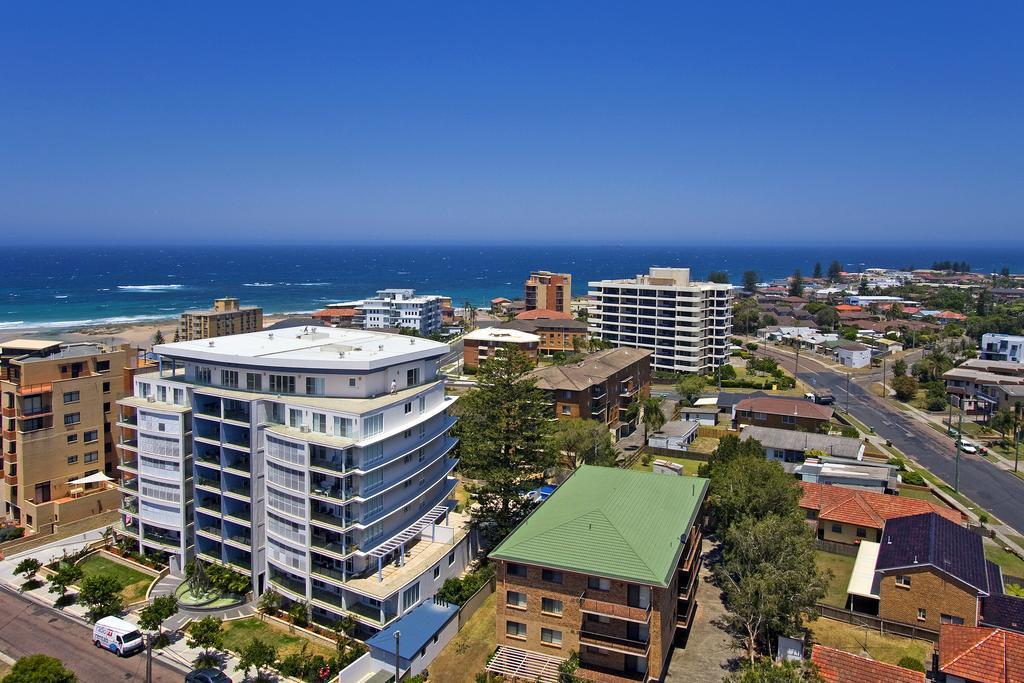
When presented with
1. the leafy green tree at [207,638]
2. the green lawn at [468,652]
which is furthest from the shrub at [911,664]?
the leafy green tree at [207,638]

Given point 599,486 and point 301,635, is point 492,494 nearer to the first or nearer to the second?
point 599,486

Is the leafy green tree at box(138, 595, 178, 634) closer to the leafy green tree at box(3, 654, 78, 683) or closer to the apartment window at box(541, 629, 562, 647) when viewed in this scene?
the leafy green tree at box(3, 654, 78, 683)

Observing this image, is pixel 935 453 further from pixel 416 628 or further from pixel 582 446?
pixel 416 628

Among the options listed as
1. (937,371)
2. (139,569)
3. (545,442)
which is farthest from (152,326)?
(937,371)

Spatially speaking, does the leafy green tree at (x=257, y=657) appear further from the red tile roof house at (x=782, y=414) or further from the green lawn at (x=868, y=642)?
the red tile roof house at (x=782, y=414)

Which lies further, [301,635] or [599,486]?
[599,486]

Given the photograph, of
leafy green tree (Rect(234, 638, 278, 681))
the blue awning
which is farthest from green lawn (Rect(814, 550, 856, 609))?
leafy green tree (Rect(234, 638, 278, 681))

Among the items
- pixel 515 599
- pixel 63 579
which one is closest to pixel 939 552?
pixel 515 599
